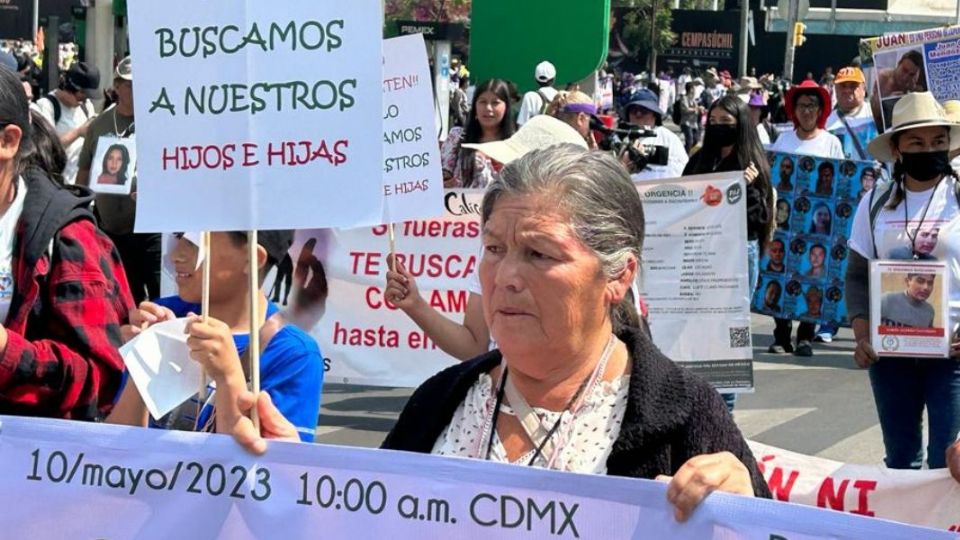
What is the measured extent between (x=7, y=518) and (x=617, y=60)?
212 feet

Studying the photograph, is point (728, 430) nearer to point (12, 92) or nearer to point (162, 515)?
point (162, 515)

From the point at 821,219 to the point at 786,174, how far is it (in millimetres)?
424

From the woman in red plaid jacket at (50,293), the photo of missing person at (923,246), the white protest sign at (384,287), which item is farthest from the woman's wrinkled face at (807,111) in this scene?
the woman in red plaid jacket at (50,293)

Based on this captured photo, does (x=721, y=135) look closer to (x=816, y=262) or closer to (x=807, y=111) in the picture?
(x=807, y=111)

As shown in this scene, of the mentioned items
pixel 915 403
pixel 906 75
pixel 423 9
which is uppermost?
pixel 423 9

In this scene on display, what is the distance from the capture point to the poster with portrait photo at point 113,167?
954cm

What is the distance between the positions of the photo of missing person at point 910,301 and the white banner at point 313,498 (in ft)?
11.2

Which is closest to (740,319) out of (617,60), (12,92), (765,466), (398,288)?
(398,288)

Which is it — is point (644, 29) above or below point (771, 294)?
above

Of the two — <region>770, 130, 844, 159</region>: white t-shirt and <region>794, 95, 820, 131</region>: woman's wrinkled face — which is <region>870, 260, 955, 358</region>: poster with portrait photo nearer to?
<region>794, 95, 820, 131</region>: woman's wrinkled face

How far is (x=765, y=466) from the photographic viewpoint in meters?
4.05

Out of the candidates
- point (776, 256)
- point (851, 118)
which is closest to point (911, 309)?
point (776, 256)

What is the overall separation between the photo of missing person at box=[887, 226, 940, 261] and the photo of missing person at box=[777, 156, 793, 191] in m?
6.16

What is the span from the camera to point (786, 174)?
480 inches
